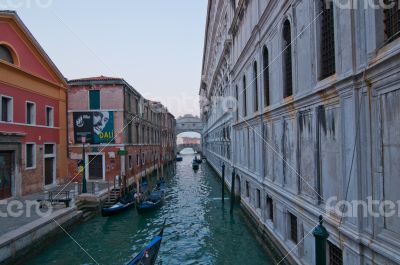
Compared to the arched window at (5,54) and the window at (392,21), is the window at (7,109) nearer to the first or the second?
the arched window at (5,54)

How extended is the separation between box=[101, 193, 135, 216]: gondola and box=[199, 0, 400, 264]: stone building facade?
8.05 meters

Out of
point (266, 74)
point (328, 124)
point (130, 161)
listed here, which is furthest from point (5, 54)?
point (328, 124)

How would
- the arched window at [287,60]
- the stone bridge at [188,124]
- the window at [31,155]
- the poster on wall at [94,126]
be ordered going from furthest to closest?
1. the stone bridge at [188,124]
2. the poster on wall at [94,126]
3. the window at [31,155]
4. the arched window at [287,60]

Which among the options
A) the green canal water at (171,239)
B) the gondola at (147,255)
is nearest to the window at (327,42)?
the green canal water at (171,239)

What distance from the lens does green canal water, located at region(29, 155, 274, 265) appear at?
1067 cm

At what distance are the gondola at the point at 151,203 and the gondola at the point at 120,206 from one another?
2.86 feet

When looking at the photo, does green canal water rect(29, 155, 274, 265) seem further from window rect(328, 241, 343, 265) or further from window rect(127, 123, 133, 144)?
window rect(127, 123, 133, 144)

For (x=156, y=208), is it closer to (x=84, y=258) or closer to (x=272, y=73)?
(x=84, y=258)

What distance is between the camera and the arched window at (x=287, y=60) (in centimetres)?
889

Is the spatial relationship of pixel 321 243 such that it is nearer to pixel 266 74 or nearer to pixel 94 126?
pixel 266 74

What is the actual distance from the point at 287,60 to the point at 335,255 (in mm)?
5391

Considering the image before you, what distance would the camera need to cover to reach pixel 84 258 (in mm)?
10914

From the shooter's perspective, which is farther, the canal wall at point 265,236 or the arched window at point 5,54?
the arched window at point 5,54

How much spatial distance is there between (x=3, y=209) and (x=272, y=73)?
506 inches
